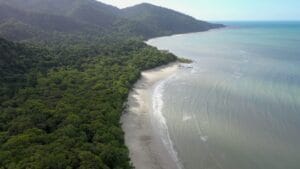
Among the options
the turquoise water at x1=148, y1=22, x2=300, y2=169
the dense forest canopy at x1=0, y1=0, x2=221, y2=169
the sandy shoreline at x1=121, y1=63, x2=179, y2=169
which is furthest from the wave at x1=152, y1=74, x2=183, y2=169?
the dense forest canopy at x1=0, y1=0, x2=221, y2=169

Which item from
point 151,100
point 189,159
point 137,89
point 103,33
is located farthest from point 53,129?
point 103,33

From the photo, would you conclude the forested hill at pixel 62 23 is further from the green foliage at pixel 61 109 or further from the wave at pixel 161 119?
the wave at pixel 161 119

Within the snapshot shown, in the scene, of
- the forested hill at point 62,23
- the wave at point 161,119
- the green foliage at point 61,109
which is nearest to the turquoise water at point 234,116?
the wave at point 161,119

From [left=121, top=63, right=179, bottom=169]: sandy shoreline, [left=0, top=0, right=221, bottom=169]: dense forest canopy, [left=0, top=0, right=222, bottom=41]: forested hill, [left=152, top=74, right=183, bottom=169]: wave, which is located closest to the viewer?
[left=0, top=0, right=221, bottom=169]: dense forest canopy

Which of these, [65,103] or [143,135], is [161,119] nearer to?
[143,135]

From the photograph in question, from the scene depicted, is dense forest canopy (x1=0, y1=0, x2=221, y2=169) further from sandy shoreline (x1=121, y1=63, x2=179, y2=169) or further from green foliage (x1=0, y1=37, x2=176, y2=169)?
sandy shoreline (x1=121, y1=63, x2=179, y2=169)

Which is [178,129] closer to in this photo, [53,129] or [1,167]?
[53,129]

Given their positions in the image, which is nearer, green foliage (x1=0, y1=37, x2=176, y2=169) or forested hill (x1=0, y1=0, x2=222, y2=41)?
green foliage (x1=0, y1=37, x2=176, y2=169)
